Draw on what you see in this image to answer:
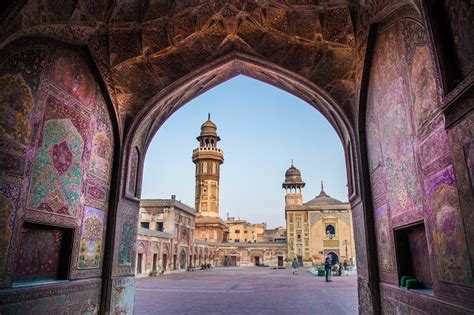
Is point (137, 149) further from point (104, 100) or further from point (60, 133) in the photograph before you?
point (60, 133)

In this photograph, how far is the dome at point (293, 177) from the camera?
51344mm

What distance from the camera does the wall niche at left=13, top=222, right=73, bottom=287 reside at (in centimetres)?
548

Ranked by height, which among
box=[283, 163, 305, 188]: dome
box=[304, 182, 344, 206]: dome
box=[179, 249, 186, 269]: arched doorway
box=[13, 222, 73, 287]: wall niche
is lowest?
box=[179, 249, 186, 269]: arched doorway

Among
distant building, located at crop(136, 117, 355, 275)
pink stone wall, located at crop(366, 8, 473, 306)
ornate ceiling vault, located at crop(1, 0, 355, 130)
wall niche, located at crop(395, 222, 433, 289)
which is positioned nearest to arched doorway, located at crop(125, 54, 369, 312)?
ornate ceiling vault, located at crop(1, 0, 355, 130)

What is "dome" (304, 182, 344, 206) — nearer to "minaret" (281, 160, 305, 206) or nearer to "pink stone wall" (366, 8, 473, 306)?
"minaret" (281, 160, 305, 206)

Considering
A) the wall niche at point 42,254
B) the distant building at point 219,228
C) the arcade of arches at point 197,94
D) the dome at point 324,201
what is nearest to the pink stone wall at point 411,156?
the arcade of arches at point 197,94

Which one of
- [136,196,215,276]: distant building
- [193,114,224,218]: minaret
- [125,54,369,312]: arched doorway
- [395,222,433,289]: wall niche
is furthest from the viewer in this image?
[193,114,224,218]: minaret

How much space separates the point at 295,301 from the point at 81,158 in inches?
309

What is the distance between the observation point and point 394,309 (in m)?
5.78

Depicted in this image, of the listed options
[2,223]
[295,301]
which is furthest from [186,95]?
[295,301]

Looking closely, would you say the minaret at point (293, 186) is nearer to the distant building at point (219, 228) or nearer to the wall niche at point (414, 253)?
the distant building at point (219, 228)

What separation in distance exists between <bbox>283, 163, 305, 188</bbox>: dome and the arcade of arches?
4332cm

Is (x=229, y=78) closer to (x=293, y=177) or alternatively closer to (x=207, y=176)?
(x=207, y=176)

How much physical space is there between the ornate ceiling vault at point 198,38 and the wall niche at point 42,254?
3090 mm
